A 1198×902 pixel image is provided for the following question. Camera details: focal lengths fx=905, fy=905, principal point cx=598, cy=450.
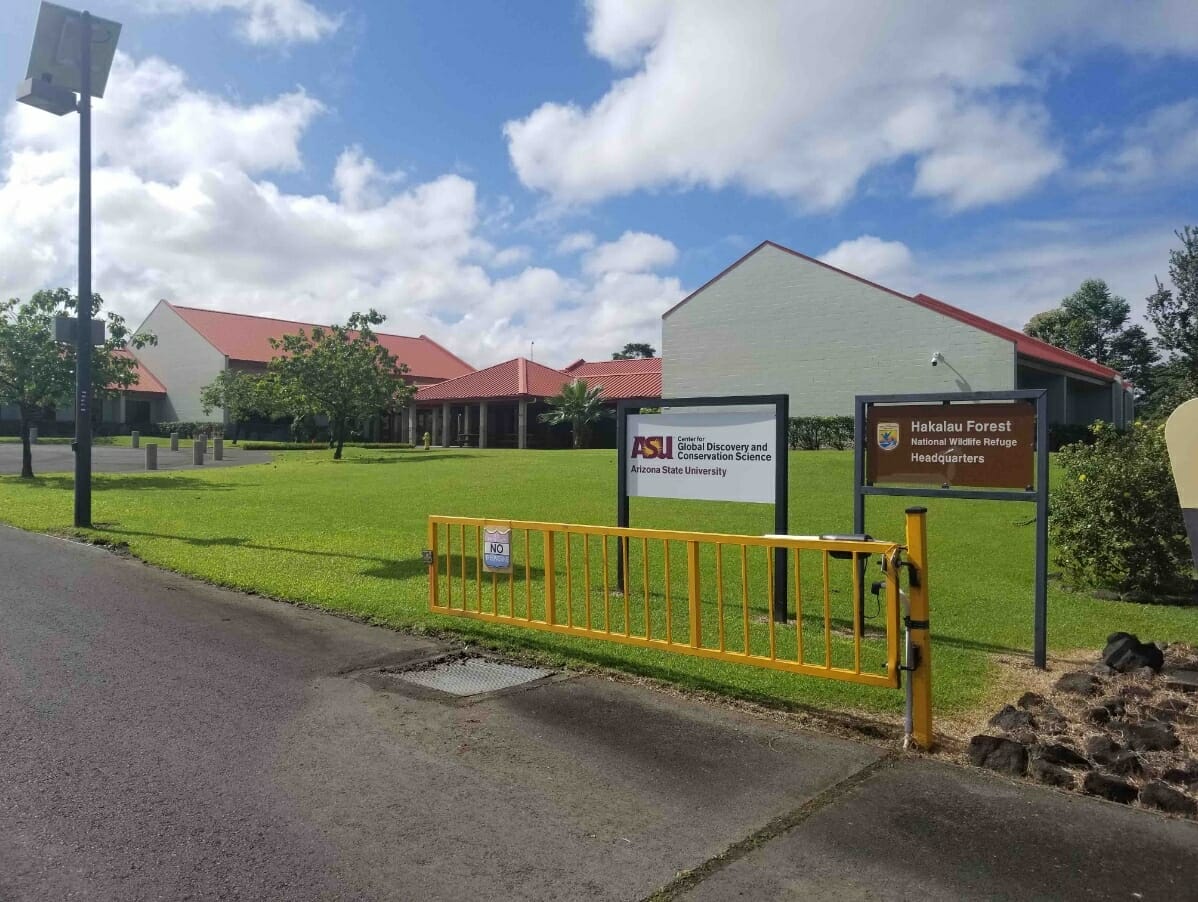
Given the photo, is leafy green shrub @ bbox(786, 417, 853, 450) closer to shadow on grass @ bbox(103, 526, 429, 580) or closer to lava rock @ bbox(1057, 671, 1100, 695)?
shadow on grass @ bbox(103, 526, 429, 580)

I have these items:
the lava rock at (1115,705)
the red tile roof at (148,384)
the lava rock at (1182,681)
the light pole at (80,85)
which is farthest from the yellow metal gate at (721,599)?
the red tile roof at (148,384)

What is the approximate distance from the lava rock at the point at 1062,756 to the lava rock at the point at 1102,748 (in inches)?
2.1

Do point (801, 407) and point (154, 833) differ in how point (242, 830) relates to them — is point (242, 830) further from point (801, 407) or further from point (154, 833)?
point (801, 407)

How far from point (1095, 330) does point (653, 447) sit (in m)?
67.4

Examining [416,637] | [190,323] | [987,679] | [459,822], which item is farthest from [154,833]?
[190,323]

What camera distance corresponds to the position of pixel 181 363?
196 ft

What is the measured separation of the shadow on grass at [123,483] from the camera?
20.7m

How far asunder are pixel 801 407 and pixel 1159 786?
34.7m

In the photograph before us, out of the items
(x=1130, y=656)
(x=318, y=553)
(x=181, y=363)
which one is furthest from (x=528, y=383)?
(x=1130, y=656)

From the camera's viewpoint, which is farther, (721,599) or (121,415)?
(121,415)

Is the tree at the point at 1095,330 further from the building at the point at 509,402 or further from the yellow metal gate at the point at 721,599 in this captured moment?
the yellow metal gate at the point at 721,599

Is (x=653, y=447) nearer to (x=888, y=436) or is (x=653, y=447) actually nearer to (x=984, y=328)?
(x=888, y=436)

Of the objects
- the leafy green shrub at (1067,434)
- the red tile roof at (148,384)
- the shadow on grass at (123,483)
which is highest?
the red tile roof at (148,384)

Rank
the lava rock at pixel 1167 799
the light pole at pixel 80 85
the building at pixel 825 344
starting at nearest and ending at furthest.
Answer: the lava rock at pixel 1167 799 → the light pole at pixel 80 85 → the building at pixel 825 344
